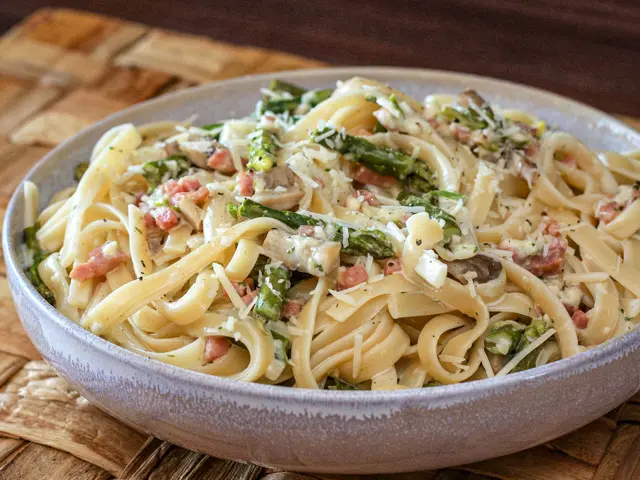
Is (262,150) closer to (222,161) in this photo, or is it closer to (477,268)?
(222,161)

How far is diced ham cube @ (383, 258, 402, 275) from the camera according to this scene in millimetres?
A: 2958

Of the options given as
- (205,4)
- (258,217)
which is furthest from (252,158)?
(205,4)

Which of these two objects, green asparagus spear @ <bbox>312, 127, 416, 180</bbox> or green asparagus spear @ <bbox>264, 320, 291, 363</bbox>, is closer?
green asparagus spear @ <bbox>264, 320, 291, 363</bbox>

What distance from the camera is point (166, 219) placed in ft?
10.3

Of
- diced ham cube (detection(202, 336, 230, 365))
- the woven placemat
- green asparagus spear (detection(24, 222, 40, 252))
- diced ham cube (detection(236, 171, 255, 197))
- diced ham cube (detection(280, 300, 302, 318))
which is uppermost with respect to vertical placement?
diced ham cube (detection(236, 171, 255, 197))

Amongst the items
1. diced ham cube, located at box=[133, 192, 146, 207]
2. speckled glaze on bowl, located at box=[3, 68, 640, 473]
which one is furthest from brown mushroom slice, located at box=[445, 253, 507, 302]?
diced ham cube, located at box=[133, 192, 146, 207]

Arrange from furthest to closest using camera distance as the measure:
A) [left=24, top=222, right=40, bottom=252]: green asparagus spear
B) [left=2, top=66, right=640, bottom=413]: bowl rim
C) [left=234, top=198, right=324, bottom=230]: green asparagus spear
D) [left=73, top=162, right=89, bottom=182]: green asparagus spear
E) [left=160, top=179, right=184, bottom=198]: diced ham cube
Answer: [left=73, top=162, right=89, bottom=182]: green asparagus spear, [left=24, top=222, right=40, bottom=252]: green asparagus spear, [left=160, top=179, right=184, bottom=198]: diced ham cube, [left=234, top=198, right=324, bottom=230]: green asparagus spear, [left=2, top=66, right=640, bottom=413]: bowl rim

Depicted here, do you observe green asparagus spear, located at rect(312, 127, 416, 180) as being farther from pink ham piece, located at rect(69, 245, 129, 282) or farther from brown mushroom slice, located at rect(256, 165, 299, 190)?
pink ham piece, located at rect(69, 245, 129, 282)

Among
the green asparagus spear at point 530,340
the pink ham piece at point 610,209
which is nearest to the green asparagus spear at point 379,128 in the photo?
the pink ham piece at point 610,209

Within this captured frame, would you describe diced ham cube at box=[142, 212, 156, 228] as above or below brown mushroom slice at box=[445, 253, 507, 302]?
below

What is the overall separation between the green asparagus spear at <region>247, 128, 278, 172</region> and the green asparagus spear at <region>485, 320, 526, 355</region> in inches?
38.3

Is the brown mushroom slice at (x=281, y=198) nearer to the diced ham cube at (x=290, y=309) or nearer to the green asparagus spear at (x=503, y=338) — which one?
the diced ham cube at (x=290, y=309)

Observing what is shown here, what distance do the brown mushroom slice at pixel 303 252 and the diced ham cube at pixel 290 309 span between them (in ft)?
0.38

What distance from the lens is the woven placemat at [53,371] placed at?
2.96m
